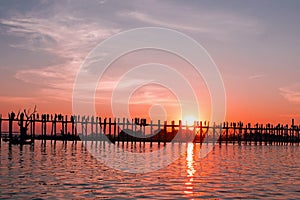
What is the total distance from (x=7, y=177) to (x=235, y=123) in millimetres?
67408

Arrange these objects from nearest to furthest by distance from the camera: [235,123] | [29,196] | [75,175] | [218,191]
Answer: [29,196]
[218,191]
[75,175]
[235,123]

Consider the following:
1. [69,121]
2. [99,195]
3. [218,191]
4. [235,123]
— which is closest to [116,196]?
[99,195]

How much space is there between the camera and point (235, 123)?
282 feet

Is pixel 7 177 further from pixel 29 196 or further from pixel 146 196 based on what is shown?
pixel 146 196

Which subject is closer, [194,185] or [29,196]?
[29,196]

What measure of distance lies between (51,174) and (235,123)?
65.0 metres

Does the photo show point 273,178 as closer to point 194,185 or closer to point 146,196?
point 194,185

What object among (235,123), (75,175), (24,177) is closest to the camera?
(24,177)

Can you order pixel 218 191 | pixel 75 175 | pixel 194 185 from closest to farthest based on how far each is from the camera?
1. pixel 218 191
2. pixel 194 185
3. pixel 75 175

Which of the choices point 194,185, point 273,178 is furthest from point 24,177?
point 273,178

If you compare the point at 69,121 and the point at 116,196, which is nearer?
the point at 116,196

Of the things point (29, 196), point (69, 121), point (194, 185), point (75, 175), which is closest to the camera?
point (29, 196)

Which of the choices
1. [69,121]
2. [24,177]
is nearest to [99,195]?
[24,177]

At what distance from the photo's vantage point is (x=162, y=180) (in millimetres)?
23359
